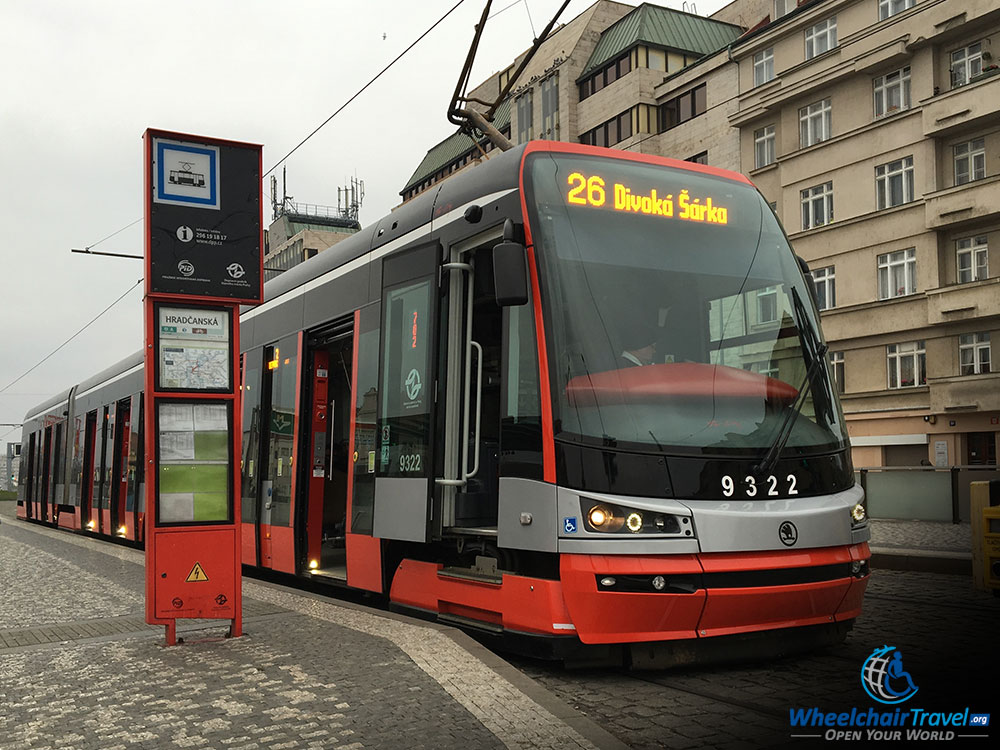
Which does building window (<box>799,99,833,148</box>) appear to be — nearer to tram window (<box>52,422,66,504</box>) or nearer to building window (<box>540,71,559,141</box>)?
building window (<box>540,71,559,141</box>)

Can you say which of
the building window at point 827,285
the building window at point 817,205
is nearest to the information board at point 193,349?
the building window at point 827,285

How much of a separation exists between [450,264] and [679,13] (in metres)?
42.3

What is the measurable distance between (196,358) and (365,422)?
5.98ft

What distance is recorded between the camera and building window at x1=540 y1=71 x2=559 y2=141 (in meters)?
49.9

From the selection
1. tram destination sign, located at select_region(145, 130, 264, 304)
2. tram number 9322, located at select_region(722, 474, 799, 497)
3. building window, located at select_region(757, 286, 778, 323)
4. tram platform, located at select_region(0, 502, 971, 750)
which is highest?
tram destination sign, located at select_region(145, 130, 264, 304)

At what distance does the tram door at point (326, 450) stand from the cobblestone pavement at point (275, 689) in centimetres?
230

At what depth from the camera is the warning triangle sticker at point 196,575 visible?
26.3ft

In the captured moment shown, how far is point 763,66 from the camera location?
3978 centimetres

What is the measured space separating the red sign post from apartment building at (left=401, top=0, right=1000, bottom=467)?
73.0 feet

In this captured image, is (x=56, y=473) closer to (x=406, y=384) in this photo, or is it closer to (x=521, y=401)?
(x=406, y=384)

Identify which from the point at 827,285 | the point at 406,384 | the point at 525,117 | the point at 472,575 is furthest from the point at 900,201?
the point at 472,575

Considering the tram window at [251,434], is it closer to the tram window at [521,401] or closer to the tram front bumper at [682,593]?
the tram window at [521,401]

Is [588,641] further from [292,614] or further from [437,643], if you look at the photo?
[292,614]

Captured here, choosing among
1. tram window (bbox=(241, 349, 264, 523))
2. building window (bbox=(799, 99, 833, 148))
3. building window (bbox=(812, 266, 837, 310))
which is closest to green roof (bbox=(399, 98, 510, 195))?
building window (bbox=(799, 99, 833, 148))
